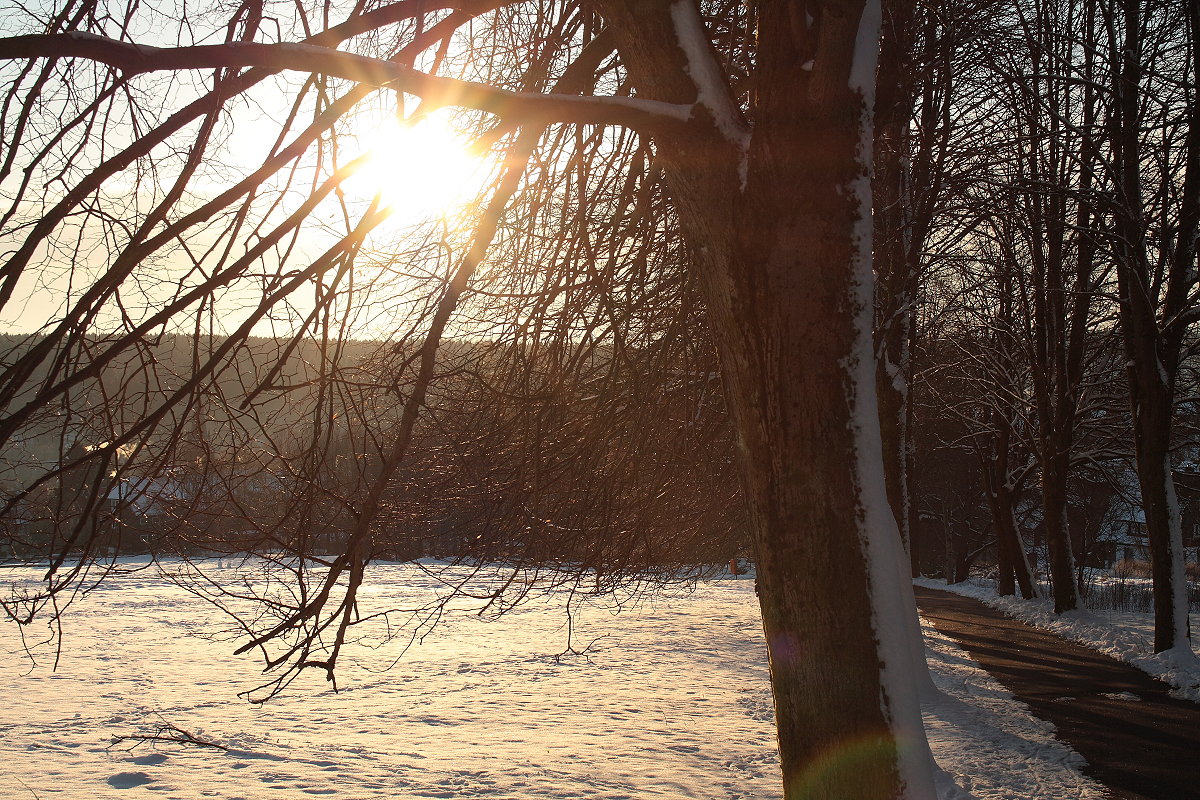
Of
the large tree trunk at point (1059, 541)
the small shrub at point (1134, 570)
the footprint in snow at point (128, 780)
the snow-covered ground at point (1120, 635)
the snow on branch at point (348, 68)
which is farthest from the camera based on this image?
the small shrub at point (1134, 570)

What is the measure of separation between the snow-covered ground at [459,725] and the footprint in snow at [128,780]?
3cm

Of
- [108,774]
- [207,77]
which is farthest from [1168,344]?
[108,774]

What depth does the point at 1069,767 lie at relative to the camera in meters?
7.09

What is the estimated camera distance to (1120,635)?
A: 14.3 metres

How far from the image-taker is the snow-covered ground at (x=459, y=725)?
7492 millimetres

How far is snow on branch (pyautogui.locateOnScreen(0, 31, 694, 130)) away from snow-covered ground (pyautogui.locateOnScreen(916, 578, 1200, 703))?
9723 millimetres

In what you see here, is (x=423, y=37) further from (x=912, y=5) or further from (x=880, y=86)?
(x=912, y=5)

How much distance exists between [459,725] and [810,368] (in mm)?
8147

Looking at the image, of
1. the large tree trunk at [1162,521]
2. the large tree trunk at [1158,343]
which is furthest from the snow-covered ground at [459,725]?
the large tree trunk at [1158,343]

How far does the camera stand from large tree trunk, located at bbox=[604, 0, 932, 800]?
9.82ft

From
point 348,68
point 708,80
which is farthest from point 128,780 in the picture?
point 708,80

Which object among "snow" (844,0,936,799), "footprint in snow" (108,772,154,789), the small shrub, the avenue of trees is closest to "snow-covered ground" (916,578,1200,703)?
the avenue of trees

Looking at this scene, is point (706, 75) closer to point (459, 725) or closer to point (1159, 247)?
point (459, 725)

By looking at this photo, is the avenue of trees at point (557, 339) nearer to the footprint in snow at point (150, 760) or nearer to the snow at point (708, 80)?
the snow at point (708, 80)
